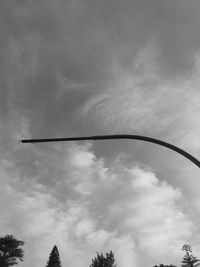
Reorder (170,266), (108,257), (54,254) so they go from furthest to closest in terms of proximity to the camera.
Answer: (170,266)
(54,254)
(108,257)

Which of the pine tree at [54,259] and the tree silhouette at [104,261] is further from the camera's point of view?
the pine tree at [54,259]

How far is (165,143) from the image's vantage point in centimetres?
666

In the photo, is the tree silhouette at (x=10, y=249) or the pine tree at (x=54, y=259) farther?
the pine tree at (x=54, y=259)

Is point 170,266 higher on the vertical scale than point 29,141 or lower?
higher

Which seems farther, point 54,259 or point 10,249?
point 54,259

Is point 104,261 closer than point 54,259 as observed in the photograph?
Yes

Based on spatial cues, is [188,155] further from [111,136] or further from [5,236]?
[5,236]

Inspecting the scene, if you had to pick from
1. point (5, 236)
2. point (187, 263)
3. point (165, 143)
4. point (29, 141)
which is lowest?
point (165, 143)

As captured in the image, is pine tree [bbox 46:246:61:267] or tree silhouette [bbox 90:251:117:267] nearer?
tree silhouette [bbox 90:251:117:267]

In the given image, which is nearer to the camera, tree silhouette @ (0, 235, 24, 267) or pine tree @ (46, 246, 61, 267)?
tree silhouette @ (0, 235, 24, 267)

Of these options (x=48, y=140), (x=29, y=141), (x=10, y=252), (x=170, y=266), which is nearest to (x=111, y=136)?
(x=48, y=140)

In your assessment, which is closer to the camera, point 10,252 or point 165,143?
point 165,143

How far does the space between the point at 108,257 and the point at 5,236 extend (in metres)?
19.3

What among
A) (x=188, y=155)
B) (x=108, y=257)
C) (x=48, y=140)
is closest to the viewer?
(x=188, y=155)
